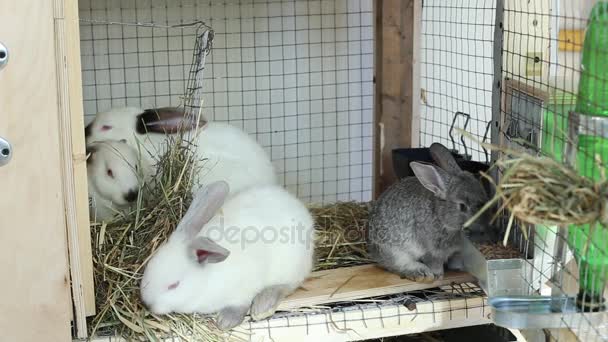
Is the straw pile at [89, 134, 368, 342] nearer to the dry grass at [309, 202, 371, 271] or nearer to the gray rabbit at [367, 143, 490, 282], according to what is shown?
the dry grass at [309, 202, 371, 271]

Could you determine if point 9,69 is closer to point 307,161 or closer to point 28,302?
point 28,302

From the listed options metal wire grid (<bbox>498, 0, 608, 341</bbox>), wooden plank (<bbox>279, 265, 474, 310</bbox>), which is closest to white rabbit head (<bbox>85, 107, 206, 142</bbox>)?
wooden plank (<bbox>279, 265, 474, 310</bbox>)

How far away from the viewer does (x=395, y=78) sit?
3721 mm

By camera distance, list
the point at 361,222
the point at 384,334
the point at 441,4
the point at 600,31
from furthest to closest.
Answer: the point at 441,4 < the point at 361,222 < the point at 384,334 < the point at 600,31

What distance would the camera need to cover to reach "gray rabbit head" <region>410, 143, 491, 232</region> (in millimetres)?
2844

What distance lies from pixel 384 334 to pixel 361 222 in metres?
0.83

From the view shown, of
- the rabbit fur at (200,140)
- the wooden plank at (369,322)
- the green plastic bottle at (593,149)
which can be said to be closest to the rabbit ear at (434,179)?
the wooden plank at (369,322)

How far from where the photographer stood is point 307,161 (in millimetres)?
4293

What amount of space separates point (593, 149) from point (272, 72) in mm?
2364

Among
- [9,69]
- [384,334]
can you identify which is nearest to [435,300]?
[384,334]

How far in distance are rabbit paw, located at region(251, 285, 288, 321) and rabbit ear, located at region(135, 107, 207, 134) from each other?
0.78 metres

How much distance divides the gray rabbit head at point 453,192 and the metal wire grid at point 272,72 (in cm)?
132

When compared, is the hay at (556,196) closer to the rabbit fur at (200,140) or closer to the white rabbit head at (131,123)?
the rabbit fur at (200,140)

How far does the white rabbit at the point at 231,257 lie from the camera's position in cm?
254
